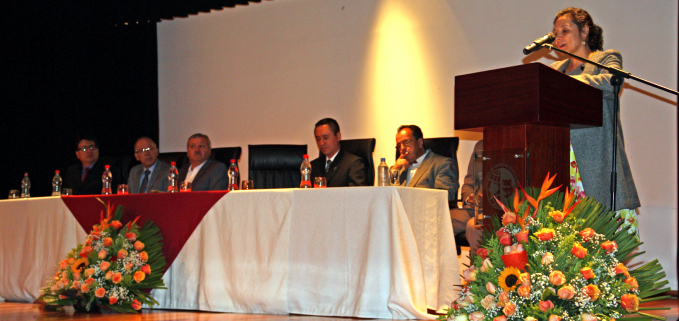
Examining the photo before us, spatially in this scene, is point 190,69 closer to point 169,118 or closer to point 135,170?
point 169,118

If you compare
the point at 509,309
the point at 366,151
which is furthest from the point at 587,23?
the point at 366,151

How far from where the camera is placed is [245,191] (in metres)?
3.19

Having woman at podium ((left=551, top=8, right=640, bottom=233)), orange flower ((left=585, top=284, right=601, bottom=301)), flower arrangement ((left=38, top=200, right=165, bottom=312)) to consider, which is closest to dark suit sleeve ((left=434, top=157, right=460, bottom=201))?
woman at podium ((left=551, top=8, right=640, bottom=233))

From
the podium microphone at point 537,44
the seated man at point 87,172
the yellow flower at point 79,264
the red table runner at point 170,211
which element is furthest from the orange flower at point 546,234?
the seated man at point 87,172

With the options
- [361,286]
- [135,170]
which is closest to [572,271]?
[361,286]

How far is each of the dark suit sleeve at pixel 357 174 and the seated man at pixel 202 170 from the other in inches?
33.9

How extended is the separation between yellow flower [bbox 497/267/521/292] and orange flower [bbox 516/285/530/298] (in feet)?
0.12

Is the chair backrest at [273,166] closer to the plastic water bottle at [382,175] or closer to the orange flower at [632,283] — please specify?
the plastic water bottle at [382,175]

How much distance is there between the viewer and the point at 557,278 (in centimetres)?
154

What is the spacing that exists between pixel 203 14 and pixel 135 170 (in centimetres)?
215

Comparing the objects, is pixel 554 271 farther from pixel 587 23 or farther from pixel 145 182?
pixel 145 182

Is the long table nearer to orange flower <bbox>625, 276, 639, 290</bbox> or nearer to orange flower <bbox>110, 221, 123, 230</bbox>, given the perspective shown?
orange flower <bbox>110, 221, 123, 230</bbox>

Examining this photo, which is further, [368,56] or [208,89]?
[208,89]

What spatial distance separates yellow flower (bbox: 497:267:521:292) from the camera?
162 cm
